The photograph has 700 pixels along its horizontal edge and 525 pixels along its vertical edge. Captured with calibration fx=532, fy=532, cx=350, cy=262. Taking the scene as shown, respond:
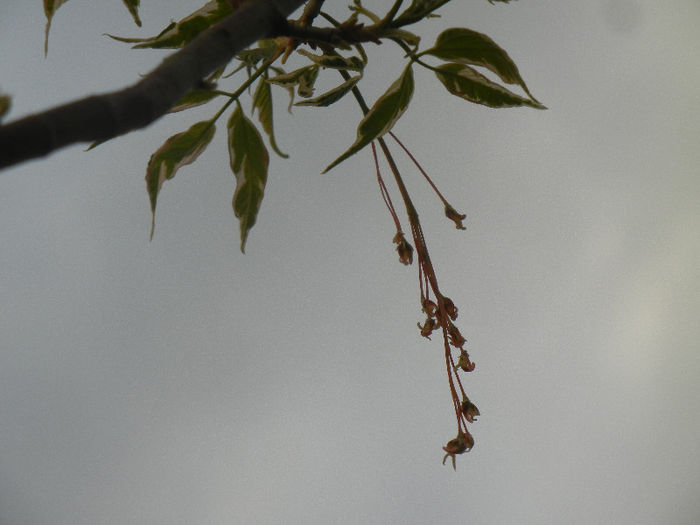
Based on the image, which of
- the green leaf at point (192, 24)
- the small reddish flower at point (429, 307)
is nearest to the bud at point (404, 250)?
the small reddish flower at point (429, 307)

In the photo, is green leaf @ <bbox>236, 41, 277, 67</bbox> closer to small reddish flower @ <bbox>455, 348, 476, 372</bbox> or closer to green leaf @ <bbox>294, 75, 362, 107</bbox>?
green leaf @ <bbox>294, 75, 362, 107</bbox>

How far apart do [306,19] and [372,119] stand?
47mm

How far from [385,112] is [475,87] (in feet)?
0.17

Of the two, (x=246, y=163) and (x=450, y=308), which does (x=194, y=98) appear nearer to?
(x=246, y=163)

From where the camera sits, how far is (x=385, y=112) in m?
0.21

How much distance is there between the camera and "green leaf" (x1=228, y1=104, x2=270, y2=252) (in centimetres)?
28

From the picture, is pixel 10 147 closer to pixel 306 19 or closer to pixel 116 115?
pixel 116 115

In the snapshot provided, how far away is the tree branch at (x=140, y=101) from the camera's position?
3.2 inches

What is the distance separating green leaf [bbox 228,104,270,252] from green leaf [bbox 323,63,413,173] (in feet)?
0.28

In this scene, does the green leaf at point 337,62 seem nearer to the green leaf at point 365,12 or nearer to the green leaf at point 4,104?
the green leaf at point 365,12

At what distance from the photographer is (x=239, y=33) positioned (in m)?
0.14

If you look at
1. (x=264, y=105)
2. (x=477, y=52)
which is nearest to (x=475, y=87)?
(x=477, y=52)

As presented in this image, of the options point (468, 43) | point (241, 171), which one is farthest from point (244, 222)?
point (468, 43)

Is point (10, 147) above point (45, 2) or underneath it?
underneath
